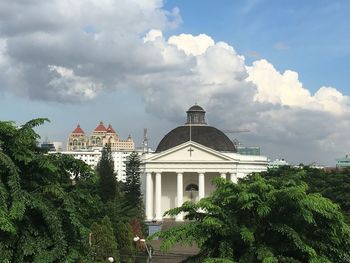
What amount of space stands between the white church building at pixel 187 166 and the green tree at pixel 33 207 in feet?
163

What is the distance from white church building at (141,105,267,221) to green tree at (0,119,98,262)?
49.6 metres

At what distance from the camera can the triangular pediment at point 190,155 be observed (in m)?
64.7

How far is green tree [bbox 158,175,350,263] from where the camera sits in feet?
39.2

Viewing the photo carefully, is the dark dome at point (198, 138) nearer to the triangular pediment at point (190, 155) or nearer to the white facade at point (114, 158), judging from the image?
the triangular pediment at point (190, 155)

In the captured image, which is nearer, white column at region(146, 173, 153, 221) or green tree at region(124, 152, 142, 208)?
white column at region(146, 173, 153, 221)

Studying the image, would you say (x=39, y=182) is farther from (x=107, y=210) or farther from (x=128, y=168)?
(x=128, y=168)

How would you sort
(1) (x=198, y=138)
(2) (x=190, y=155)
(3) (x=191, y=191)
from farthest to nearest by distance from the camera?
(1) (x=198, y=138)
(3) (x=191, y=191)
(2) (x=190, y=155)

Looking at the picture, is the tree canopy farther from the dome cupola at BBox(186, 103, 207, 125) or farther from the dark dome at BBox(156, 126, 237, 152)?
the dome cupola at BBox(186, 103, 207, 125)

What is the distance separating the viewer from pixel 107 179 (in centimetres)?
6253

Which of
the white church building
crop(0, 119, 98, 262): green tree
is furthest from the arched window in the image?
crop(0, 119, 98, 262): green tree

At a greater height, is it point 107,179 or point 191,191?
point 107,179

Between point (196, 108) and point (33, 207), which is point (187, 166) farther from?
point (33, 207)

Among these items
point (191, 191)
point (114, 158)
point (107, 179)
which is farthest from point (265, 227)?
point (114, 158)

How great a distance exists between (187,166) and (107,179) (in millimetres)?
9334
